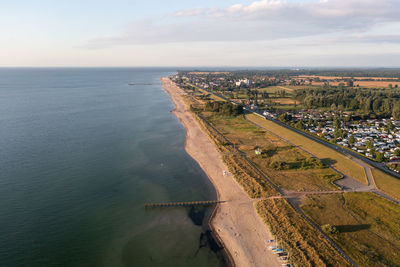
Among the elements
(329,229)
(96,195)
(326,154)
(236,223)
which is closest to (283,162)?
(326,154)

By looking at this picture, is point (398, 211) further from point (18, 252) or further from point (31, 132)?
point (31, 132)

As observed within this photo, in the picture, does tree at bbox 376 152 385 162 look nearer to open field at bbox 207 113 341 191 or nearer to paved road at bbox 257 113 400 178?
paved road at bbox 257 113 400 178

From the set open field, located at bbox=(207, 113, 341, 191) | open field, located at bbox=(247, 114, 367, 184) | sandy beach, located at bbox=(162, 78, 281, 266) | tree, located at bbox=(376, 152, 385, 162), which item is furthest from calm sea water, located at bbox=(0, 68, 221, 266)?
tree, located at bbox=(376, 152, 385, 162)

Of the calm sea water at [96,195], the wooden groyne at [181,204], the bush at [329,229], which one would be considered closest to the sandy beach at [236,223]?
the wooden groyne at [181,204]

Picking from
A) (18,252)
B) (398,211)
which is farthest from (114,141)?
(398,211)

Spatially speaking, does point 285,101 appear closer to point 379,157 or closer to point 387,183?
point 379,157

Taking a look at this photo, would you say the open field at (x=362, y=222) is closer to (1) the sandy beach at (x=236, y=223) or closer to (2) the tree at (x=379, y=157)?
(1) the sandy beach at (x=236, y=223)
